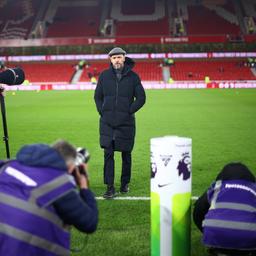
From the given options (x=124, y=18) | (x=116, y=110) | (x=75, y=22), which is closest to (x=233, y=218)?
(x=116, y=110)

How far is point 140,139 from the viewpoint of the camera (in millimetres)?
11820

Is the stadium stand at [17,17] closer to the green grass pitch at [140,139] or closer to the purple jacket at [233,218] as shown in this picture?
the green grass pitch at [140,139]

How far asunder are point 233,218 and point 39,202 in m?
1.72

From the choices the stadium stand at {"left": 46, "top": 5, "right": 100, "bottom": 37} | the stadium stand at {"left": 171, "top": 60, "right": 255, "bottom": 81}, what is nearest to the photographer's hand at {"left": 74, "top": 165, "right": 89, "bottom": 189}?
the stadium stand at {"left": 171, "top": 60, "right": 255, "bottom": 81}

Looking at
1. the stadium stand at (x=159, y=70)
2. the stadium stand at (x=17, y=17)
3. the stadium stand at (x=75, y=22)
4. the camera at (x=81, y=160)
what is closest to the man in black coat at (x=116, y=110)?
the camera at (x=81, y=160)

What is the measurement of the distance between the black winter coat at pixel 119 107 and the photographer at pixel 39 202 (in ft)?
11.3

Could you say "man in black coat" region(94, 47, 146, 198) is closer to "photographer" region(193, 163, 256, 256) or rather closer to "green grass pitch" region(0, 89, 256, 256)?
"green grass pitch" region(0, 89, 256, 256)

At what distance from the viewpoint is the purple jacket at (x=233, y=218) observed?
12.2 feet

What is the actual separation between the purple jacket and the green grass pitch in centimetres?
74

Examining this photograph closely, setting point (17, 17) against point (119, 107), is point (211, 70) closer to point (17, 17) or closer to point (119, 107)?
point (17, 17)

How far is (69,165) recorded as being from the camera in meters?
2.92

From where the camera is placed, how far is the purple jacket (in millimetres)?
3727

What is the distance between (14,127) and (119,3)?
1656 inches

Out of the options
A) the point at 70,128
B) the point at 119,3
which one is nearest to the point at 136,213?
the point at 70,128
